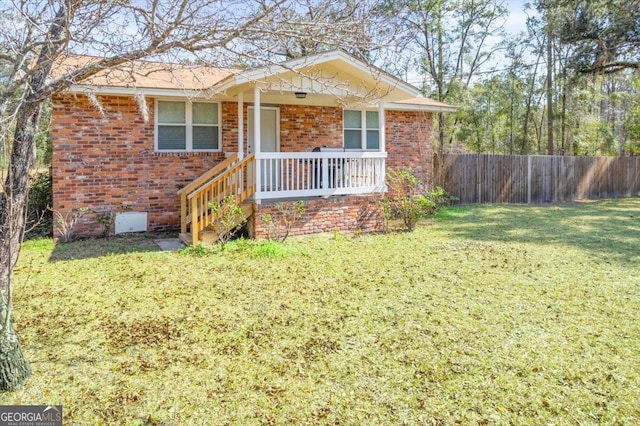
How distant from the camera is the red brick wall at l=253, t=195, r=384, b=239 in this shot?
9156 mm

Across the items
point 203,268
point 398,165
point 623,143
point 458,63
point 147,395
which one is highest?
point 458,63

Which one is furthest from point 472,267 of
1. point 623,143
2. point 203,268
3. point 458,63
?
point 623,143

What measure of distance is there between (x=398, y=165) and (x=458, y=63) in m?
→ 13.6

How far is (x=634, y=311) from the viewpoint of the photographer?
201 inches

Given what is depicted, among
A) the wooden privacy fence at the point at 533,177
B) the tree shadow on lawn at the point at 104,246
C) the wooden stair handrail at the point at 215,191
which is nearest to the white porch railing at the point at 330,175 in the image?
the wooden stair handrail at the point at 215,191

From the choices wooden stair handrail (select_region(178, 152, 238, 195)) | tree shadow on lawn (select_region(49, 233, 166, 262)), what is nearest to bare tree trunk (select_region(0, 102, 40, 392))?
tree shadow on lawn (select_region(49, 233, 166, 262))

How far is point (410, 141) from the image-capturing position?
1360 centimetres

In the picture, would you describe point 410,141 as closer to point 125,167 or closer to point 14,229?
point 125,167

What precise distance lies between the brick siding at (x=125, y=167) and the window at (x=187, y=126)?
0.57ft

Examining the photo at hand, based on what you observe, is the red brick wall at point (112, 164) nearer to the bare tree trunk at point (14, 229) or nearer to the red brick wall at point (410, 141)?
the bare tree trunk at point (14, 229)

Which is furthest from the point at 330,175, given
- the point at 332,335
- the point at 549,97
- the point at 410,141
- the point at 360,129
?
the point at 549,97

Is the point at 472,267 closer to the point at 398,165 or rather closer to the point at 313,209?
the point at 313,209

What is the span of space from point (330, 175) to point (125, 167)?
4.51 m

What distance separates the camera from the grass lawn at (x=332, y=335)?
326 centimetres
